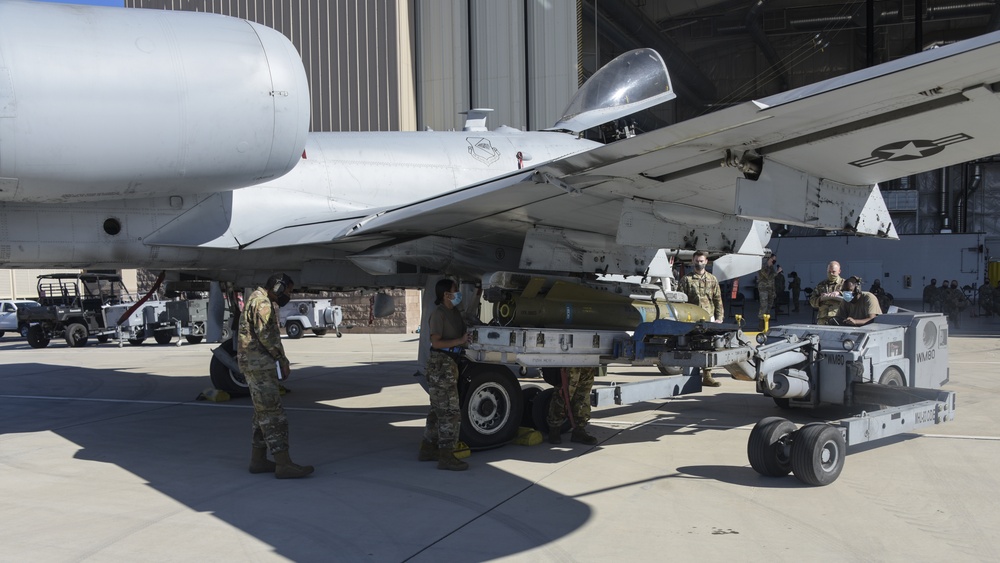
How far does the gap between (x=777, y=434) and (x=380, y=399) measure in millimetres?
6068

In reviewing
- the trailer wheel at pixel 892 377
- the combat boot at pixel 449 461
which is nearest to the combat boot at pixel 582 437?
the combat boot at pixel 449 461

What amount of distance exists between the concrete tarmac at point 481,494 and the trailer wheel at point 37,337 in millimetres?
15209

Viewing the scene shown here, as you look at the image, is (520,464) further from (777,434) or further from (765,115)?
(765,115)

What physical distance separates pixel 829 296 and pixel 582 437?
5699 mm

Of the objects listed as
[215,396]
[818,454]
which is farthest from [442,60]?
[818,454]

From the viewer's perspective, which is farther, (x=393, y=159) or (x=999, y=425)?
(x=393, y=159)

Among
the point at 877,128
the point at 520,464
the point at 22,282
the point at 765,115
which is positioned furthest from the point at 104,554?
the point at 22,282

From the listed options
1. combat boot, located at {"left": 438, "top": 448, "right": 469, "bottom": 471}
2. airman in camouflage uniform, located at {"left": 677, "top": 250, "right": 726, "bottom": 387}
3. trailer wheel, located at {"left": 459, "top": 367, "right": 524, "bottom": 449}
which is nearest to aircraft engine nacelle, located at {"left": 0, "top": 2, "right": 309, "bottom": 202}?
trailer wheel, located at {"left": 459, "top": 367, "right": 524, "bottom": 449}

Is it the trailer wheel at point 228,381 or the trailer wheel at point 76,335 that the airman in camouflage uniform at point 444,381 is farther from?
the trailer wheel at point 76,335

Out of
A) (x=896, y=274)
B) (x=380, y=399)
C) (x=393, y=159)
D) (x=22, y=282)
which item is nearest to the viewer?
(x=393, y=159)

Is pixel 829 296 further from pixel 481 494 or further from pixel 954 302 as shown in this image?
pixel 954 302

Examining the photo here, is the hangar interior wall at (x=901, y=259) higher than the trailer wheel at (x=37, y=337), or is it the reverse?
the hangar interior wall at (x=901, y=259)

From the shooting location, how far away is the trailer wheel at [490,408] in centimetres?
732

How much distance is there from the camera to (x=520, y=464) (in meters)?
6.82
